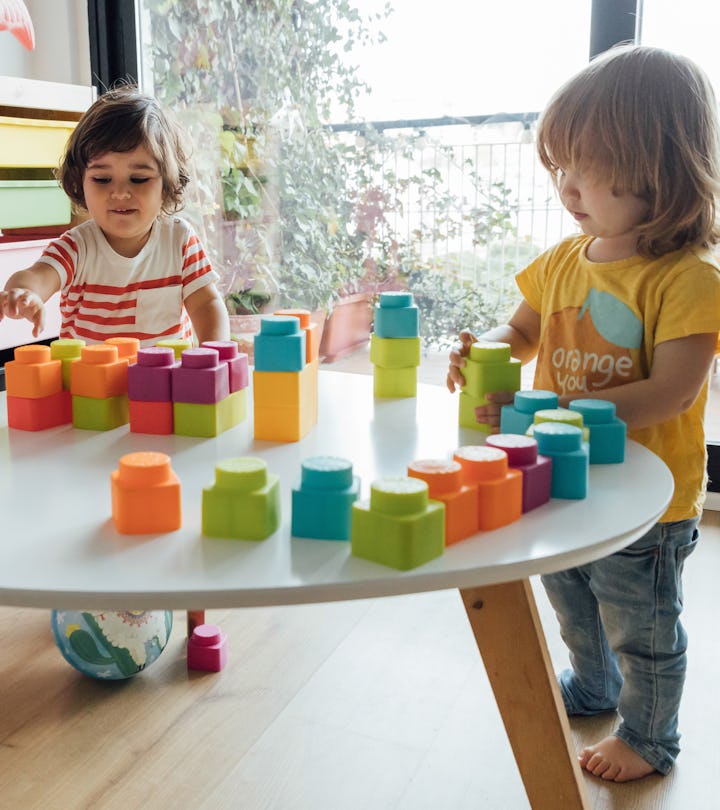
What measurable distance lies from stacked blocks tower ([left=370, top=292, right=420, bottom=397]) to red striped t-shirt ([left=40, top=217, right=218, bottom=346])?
503 millimetres

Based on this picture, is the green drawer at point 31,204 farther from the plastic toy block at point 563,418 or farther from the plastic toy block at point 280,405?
the plastic toy block at point 563,418

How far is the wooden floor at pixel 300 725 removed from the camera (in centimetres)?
111

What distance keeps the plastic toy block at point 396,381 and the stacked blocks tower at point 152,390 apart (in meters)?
0.28

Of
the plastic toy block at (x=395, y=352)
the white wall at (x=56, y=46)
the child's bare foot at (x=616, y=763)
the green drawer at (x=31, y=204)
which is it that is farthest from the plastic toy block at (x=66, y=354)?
the white wall at (x=56, y=46)

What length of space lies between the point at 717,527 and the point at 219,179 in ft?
5.86

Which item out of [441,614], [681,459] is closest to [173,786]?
[441,614]

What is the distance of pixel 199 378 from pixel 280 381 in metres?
0.09

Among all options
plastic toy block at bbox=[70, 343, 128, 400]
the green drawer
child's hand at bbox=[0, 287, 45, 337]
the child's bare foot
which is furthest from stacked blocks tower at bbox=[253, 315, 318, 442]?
the green drawer

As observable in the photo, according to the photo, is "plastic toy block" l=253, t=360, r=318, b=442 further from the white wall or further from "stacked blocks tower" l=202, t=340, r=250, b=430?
the white wall

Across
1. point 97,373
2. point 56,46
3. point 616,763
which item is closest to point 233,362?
point 97,373

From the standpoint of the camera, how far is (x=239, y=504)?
65 centimetres

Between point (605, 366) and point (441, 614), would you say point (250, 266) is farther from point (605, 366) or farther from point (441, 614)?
point (605, 366)

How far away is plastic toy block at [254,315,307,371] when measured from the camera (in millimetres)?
913

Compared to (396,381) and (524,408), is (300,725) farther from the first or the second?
(524,408)
